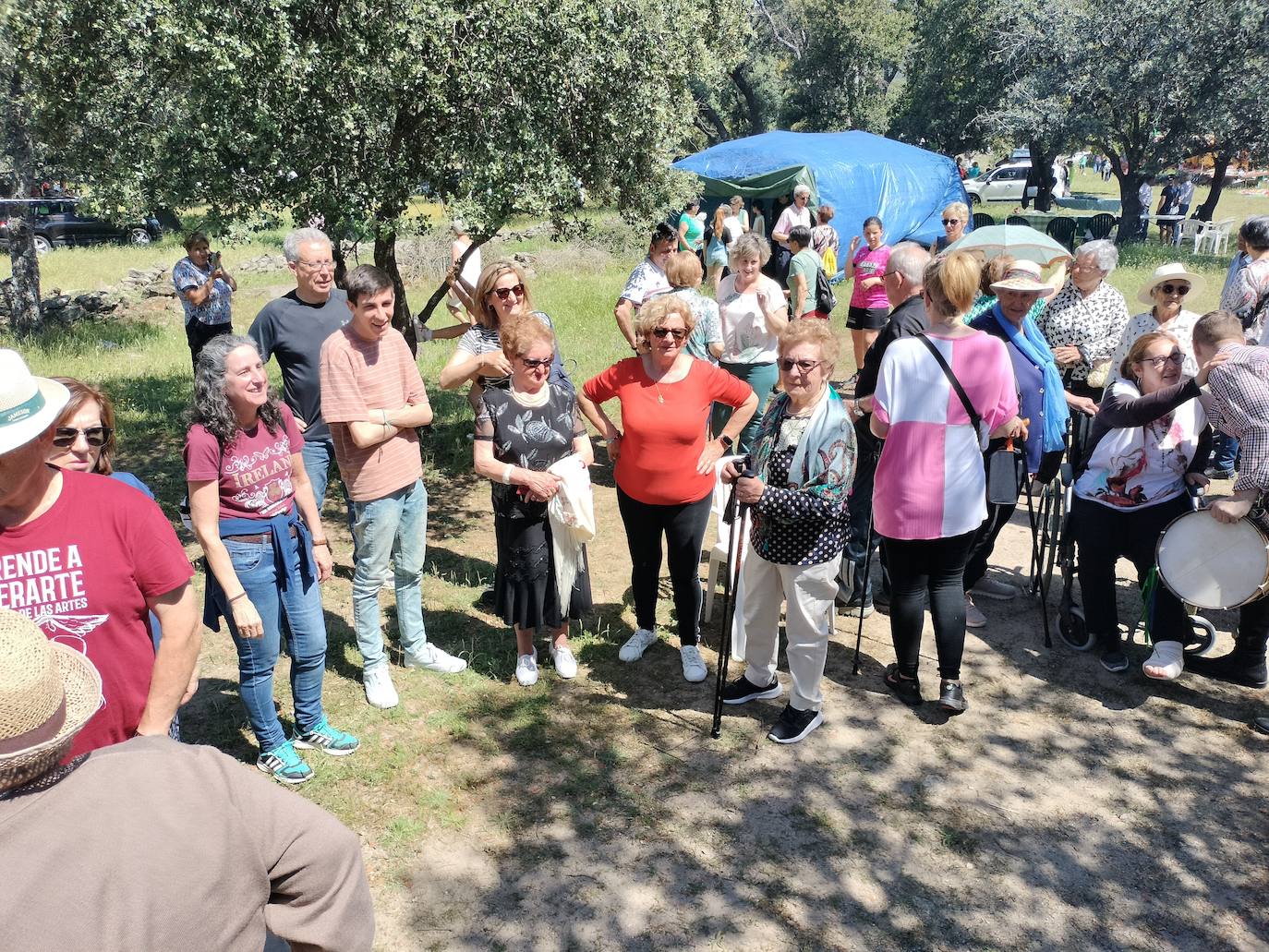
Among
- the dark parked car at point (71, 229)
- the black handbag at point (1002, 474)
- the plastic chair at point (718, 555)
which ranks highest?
the dark parked car at point (71, 229)

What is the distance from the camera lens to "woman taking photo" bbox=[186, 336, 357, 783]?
11.2 feet

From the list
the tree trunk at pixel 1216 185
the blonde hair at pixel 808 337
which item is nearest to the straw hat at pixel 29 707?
the blonde hair at pixel 808 337

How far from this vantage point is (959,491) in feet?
13.4

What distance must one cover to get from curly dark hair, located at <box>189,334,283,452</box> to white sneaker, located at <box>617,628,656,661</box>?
92.5 inches

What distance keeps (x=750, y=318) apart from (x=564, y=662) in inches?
110

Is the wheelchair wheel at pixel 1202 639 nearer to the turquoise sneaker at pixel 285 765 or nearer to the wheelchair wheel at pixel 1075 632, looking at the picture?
the wheelchair wheel at pixel 1075 632

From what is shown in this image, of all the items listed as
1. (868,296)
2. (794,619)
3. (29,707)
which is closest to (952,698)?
(794,619)

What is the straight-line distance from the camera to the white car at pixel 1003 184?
1342 inches

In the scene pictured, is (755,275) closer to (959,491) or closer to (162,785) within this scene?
(959,491)

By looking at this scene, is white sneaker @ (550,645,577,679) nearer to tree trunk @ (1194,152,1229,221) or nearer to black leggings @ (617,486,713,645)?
black leggings @ (617,486,713,645)

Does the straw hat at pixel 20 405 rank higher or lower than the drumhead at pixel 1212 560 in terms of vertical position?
higher

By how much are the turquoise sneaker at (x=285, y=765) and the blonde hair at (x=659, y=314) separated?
241 cm

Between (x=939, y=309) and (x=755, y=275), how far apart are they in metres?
2.44

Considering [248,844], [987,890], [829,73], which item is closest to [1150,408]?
[987,890]
